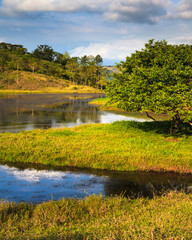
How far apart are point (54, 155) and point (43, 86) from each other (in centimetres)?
15672

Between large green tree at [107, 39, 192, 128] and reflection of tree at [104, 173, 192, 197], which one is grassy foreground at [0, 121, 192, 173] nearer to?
reflection of tree at [104, 173, 192, 197]

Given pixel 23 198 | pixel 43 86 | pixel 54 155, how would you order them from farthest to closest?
pixel 43 86 < pixel 54 155 < pixel 23 198

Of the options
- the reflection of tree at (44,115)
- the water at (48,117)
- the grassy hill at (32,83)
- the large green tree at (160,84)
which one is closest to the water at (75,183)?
the large green tree at (160,84)

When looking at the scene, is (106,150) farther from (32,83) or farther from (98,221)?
(32,83)

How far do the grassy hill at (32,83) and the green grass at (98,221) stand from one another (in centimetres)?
15624

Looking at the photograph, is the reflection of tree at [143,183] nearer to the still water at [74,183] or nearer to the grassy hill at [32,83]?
the still water at [74,183]

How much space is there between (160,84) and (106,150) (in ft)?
28.2

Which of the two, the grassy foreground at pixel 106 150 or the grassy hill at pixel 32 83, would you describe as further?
the grassy hill at pixel 32 83

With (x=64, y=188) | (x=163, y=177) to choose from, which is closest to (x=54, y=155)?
(x=64, y=188)

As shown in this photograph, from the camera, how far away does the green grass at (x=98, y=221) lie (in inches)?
312

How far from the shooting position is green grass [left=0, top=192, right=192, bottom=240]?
312 inches

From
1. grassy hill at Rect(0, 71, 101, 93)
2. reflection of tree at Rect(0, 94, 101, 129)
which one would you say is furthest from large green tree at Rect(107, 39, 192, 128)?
grassy hill at Rect(0, 71, 101, 93)

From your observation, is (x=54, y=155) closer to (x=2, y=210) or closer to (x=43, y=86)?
(x=2, y=210)

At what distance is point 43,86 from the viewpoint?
175000 millimetres
